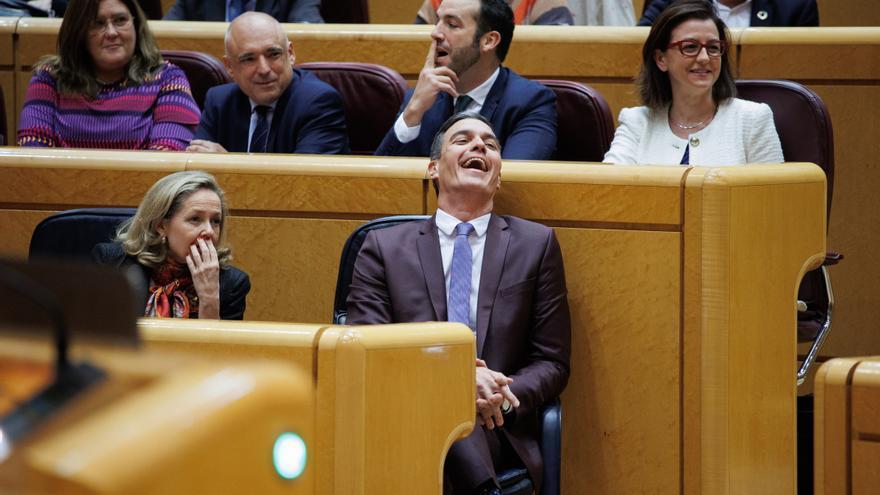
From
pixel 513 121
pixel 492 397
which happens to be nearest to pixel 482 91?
pixel 513 121

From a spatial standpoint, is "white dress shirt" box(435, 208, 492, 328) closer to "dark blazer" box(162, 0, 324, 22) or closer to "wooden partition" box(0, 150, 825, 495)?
"wooden partition" box(0, 150, 825, 495)

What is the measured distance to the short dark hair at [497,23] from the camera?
8.47 ft

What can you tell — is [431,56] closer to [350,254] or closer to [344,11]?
[350,254]

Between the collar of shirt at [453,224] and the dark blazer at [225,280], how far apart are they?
0.31 metres

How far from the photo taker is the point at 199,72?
9.50 feet

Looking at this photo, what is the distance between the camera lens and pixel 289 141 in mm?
2562

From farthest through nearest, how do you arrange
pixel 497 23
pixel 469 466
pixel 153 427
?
pixel 497 23, pixel 469 466, pixel 153 427

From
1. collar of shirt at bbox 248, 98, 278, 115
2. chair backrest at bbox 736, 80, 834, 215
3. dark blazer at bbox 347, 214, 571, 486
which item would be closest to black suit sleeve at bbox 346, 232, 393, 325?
dark blazer at bbox 347, 214, 571, 486

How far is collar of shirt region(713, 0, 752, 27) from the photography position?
3.03 metres

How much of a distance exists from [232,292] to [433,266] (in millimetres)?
321

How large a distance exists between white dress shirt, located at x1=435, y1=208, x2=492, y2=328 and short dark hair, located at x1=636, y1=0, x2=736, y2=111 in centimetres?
61

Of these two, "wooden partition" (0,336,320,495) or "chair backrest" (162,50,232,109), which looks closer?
"wooden partition" (0,336,320,495)

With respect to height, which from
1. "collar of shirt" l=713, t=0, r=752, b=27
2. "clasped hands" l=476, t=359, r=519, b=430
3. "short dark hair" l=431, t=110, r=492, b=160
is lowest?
"clasped hands" l=476, t=359, r=519, b=430

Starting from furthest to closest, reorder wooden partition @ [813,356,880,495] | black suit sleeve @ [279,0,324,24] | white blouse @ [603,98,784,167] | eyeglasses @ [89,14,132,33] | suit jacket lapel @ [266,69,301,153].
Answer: black suit sleeve @ [279,0,324,24]
eyeglasses @ [89,14,132,33]
suit jacket lapel @ [266,69,301,153]
white blouse @ [603,98,784,167]
wooden partition @ [813,356,880,495]
